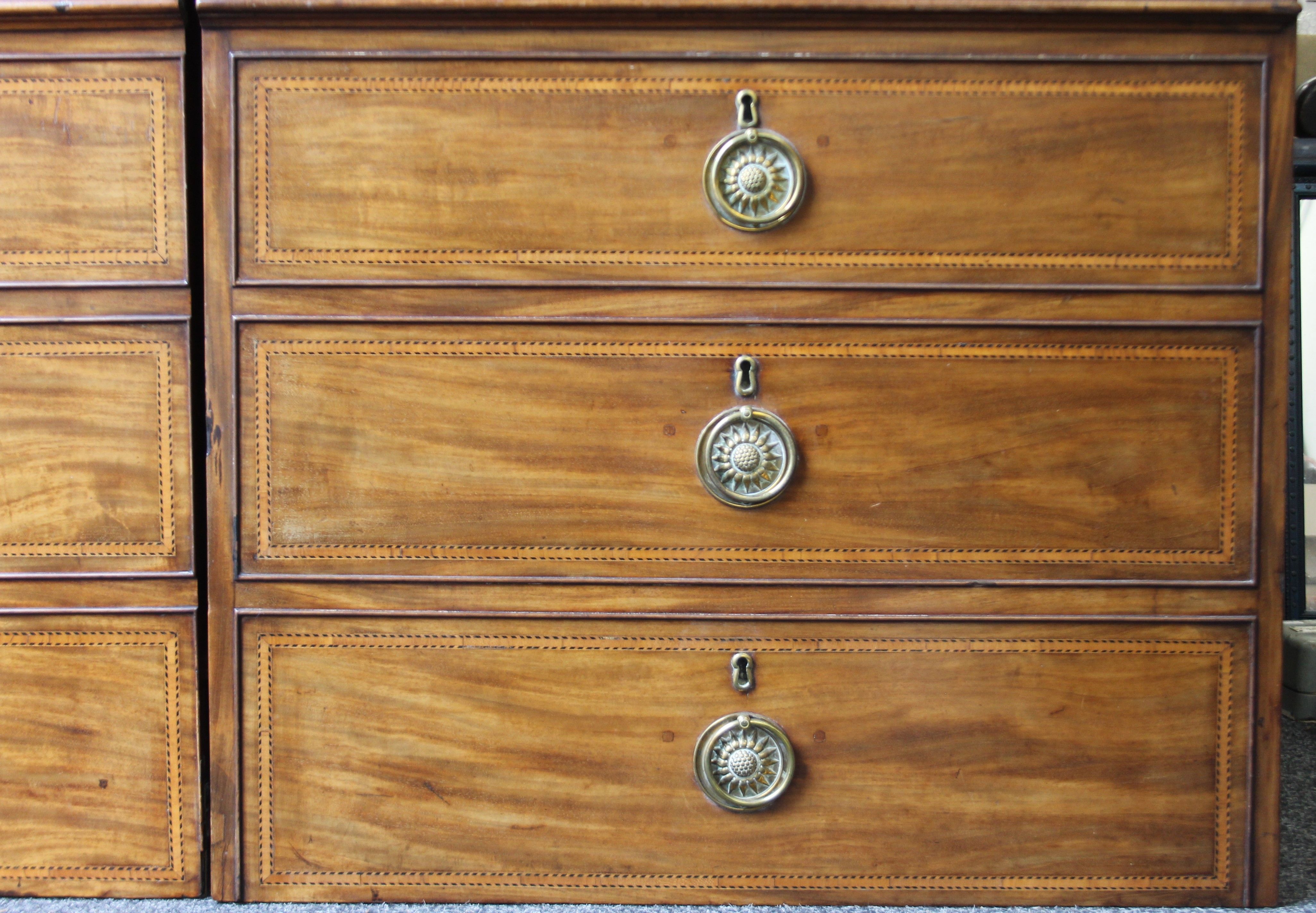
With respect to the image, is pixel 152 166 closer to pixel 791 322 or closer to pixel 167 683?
pixel 167 683

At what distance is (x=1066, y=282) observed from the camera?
0.91 m

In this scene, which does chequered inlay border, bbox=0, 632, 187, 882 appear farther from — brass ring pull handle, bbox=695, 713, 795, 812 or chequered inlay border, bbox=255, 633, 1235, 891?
brass ring pull handle, bbox=695, 713, 795, 812

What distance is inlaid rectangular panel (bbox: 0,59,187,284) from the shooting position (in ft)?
2.98

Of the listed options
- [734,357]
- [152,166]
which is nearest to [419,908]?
[734,357]

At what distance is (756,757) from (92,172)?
97 cm

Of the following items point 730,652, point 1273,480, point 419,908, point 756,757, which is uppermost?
point 1273,480

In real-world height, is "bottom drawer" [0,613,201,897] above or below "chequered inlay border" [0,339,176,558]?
below

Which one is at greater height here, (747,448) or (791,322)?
(791,322)

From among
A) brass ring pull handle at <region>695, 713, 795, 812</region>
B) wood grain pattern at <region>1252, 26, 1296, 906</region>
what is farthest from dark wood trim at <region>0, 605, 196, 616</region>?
wood grain pattern at <region>1252, 26, 1296, 906</region>

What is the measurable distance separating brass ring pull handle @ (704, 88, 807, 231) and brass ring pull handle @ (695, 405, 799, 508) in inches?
8.3

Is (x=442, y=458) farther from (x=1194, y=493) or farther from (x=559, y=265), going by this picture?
(x=1194, y=493)

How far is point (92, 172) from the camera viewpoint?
3.00 ft

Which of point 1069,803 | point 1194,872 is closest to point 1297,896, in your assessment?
point 1194,872

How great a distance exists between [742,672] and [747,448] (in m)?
0.25
